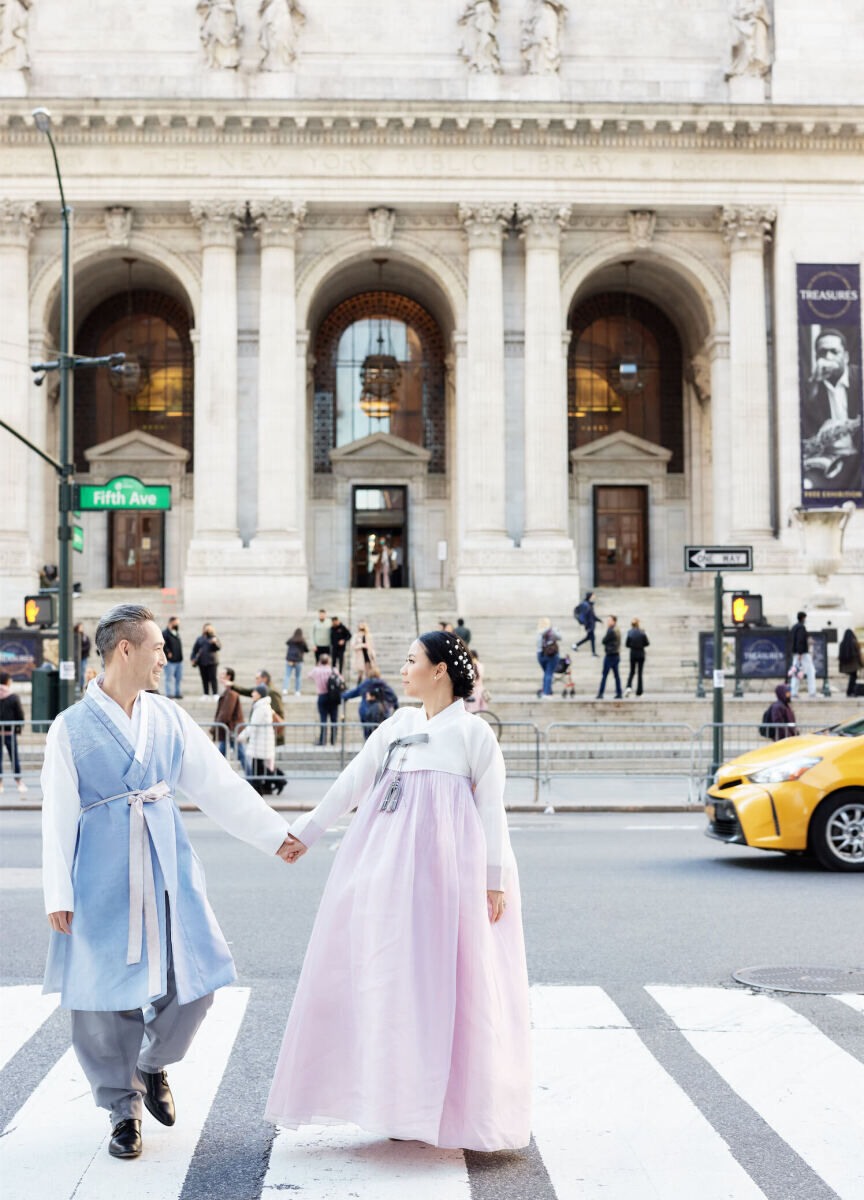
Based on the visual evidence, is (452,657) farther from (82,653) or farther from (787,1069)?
(82,653)

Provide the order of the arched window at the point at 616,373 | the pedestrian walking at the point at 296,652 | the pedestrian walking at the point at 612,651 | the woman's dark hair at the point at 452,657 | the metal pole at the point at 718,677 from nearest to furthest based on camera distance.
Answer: the woman's dark hair at the point at 452,657 → the metal pole at the point at 718,677 → the pedestrian walking at the point at 612,651 → the pedestrian walking at the point at 296,652 → the arched window at the point at 616,373

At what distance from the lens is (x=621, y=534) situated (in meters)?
41.6

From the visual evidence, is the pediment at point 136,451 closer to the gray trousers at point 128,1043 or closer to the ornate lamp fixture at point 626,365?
the ornate lamp fixture at point 626,365

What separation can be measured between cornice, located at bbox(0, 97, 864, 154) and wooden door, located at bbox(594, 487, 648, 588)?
10.7 m

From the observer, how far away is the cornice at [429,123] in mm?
34344

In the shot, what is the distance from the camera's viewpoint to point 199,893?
184 inches

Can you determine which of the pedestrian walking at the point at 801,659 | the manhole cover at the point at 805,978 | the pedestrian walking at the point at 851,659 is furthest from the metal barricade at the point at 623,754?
the manhole cover at the point at 805,978

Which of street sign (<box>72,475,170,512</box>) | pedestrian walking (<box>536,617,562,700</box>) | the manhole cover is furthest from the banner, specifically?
the manhole cover

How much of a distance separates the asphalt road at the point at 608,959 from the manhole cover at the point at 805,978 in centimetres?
13

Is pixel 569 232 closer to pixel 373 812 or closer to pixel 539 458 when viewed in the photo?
pixel 539 458

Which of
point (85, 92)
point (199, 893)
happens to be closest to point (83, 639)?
point (85, 92)

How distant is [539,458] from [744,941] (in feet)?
91.8

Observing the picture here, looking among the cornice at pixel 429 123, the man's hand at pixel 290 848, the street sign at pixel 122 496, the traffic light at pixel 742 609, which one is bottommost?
the man's hand at pixel 290 848

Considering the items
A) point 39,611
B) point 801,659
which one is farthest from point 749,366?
point 39,611
